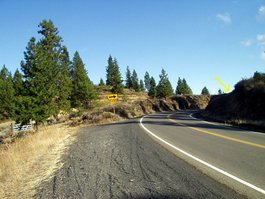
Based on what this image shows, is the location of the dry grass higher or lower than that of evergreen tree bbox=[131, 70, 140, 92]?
lower

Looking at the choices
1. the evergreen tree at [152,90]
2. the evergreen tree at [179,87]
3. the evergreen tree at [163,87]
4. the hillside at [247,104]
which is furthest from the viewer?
the evergreen tree at [179,87]

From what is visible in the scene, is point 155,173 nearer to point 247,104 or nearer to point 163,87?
point 247,104

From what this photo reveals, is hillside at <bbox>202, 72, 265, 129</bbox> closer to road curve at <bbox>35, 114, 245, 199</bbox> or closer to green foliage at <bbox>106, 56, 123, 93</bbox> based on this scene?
road curve at <bbox>35, 114, 245, 199</bbox>

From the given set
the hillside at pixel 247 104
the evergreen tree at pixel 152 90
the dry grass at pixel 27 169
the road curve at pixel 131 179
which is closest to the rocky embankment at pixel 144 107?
the hillside at pixel 247 104

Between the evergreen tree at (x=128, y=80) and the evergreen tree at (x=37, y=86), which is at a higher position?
the evergreen tree at (x=128, y=80)

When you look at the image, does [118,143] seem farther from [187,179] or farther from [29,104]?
[29,104]

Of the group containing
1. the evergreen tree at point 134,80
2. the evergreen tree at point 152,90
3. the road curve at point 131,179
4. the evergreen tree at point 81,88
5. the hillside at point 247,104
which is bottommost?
the road curve at point 131,179

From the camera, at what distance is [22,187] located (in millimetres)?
8578

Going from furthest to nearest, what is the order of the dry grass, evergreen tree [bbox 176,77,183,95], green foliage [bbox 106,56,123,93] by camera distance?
1. evergreen tree [bbox 176,77,183,95]
2. green foliage [bbox 106,56,123,93]
3. the dry grass

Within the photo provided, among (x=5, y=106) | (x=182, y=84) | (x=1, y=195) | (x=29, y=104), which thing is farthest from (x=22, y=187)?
(x=182, y=84)

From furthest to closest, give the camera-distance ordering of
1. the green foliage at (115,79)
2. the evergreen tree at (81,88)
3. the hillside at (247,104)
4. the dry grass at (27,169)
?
the green foliage at (115,79), the evergreen tree at (81,88), the hillside at (247,104), the dry grass at (27,169)

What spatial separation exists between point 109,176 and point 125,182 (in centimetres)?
85

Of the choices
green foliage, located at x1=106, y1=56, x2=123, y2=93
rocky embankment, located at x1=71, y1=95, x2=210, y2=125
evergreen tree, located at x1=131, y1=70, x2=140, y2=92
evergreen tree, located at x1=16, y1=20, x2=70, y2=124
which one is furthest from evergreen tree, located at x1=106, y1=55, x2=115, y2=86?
evergreen tree, located at x1=16, y1=20, x2=70, y2=124

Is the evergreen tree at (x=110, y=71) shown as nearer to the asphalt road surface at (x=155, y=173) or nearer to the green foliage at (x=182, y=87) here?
the green foliage at (x=182, y=87)
